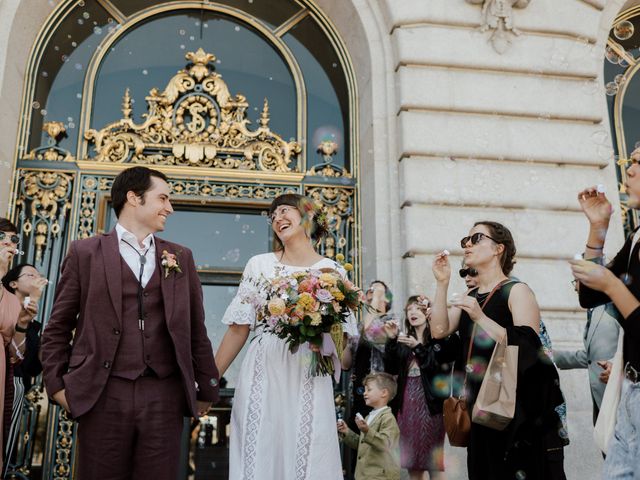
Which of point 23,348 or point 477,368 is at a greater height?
point 23,348

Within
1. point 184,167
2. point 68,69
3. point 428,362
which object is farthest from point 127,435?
point 68,69

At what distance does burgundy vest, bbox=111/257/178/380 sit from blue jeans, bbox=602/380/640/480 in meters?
2.15

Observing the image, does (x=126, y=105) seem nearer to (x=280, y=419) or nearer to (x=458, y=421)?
(x=280, y=419)

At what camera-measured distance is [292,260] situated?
14.7 ft

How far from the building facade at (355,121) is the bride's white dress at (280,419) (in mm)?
2895

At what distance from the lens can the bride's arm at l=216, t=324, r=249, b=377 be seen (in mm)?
4281

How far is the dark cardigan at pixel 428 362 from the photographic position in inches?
160

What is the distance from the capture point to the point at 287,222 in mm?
4484

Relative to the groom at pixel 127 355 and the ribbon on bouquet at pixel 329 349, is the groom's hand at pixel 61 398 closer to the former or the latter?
the groom at pixel 127 355

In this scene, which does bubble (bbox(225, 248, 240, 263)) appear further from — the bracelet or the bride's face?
the bride's face

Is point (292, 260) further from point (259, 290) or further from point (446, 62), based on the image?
point (446, 62)

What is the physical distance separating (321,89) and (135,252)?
5.46m

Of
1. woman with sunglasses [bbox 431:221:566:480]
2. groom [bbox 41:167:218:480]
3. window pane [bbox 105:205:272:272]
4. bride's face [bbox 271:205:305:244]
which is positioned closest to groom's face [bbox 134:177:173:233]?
groom [bbox 41:167:218:480]

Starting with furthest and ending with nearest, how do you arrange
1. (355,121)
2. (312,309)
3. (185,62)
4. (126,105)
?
(185,62), (355,121), (126,105), (312,309)
